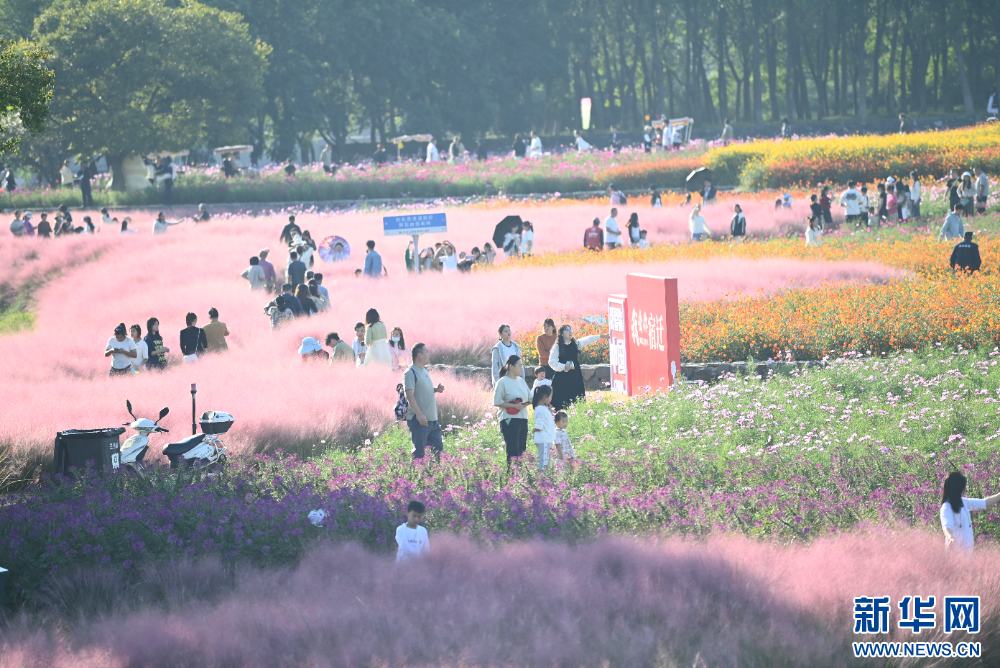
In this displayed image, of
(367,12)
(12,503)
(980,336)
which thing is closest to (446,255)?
(980,336)

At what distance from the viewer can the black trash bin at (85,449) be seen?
37.1 feet

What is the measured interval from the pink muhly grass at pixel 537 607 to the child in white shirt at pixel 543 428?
7.75 feet

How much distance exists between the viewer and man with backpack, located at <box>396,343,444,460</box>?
10.9 m

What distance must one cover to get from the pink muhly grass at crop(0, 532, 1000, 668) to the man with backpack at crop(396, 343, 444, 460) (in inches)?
110

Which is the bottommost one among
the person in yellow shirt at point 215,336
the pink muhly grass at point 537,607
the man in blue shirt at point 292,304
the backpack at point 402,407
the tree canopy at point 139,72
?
the pink muhly grass at point 537,607

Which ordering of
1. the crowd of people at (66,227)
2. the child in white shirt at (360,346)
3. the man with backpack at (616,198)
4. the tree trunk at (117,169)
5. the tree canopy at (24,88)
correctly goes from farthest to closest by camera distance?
1. the tree trunk at (117,169)
2. the crowd of people at (66,227)
3. the man with backpack at (616,198)
4. the child in white shirt at (360,346)
5. the tree canopy at (24,88)

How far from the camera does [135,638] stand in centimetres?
698

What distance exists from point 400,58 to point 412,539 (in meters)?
61.6

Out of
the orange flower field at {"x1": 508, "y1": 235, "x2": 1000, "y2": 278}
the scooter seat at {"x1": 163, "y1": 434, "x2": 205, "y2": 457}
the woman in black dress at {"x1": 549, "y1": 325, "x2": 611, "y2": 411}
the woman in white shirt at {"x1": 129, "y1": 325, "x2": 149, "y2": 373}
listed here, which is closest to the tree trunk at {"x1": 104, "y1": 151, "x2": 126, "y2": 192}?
the orange flower field at {"x1": 508, "y1": 235, "x2": 1000, "y2": 278}

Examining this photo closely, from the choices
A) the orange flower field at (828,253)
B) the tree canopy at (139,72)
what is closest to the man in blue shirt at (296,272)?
the orange flower field at (828,253)

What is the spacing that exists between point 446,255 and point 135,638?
1810cm

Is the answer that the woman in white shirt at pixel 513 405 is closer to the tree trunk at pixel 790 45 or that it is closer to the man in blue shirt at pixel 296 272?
the man in blue shirt at pixel 296 272

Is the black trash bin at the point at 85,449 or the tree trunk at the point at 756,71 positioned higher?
the tree trunk at the point at 756,71

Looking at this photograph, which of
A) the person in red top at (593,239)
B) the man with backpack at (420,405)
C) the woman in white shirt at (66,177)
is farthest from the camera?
the woman in white shirt at (66,177)
